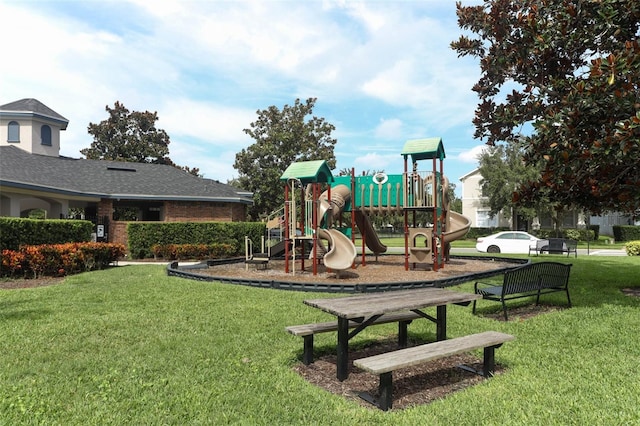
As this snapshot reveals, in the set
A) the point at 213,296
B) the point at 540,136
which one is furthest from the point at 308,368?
the point at 540,136

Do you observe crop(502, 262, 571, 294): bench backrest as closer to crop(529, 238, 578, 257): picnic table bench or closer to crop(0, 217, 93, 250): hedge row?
crop(529, 238, 578, 257): picnic table bench

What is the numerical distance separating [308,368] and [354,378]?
0.60 m

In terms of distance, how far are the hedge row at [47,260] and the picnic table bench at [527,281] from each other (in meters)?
12.5

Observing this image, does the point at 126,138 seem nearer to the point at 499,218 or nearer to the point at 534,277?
the point at 499,218

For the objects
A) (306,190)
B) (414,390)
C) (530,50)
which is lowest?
(414,390)

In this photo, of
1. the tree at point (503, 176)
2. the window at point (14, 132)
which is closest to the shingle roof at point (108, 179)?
the window at point (14, 132)

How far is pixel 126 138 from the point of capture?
46062mm

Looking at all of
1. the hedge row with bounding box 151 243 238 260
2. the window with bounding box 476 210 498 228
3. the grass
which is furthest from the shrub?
the hedge row with bounding box 151 243 238 260

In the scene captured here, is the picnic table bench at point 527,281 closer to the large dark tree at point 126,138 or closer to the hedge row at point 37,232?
the hedge row at point 37,232

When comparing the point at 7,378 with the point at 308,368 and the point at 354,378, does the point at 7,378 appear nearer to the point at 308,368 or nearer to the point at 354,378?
the point at 308,368

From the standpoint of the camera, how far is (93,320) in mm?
7020

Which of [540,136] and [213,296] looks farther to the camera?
[213,296]

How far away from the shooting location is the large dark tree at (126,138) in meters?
45.5

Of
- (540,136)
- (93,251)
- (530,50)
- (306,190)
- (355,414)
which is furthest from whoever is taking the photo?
(93,251)
